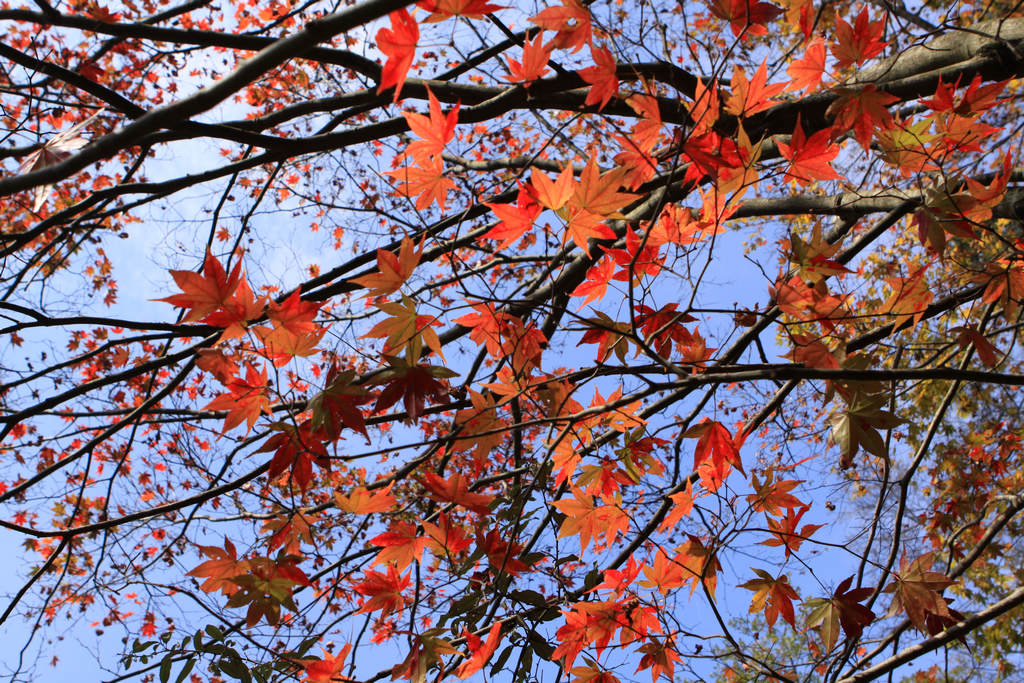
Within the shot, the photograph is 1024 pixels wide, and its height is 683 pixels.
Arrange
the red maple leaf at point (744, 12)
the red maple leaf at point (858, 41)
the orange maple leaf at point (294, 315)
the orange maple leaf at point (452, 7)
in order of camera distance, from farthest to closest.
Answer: the red maple leaf at point (858, 41) → the red maple leaf at point (744, 12) → the orange maple leaf at point (452, 7) → the orange maple leaf at point (294, 315)

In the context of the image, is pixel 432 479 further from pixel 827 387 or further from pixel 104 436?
pixel 104 436

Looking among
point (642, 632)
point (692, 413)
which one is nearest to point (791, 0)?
point (692, 413)

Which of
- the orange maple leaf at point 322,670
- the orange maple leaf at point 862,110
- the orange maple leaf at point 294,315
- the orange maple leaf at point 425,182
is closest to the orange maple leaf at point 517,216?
the orange maple leaf at point 425,182

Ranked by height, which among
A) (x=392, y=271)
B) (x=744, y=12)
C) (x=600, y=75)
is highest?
(x=744, y=12)

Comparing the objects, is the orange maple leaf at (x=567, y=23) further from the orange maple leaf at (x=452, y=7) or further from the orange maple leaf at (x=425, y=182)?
the orange maple leaf at (x=425, y=182)

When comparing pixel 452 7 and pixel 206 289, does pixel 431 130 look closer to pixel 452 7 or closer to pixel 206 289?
pixel 452 7

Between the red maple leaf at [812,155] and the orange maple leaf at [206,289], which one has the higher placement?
the red maple leaf at [812,155]

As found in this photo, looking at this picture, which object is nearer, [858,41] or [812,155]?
[812,155]

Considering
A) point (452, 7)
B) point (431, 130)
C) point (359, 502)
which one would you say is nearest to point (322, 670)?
point (359, 502)

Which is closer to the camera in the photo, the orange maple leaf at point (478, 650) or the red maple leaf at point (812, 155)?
the red maple leaf at point (812, 155)

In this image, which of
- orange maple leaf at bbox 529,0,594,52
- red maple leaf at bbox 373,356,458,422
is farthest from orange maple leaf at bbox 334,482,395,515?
orange maple leaf at bbox 529,0,594,52

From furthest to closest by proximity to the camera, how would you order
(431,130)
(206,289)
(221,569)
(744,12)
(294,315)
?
(744,12), (431,130), (221,569), (294,315), (206,289)

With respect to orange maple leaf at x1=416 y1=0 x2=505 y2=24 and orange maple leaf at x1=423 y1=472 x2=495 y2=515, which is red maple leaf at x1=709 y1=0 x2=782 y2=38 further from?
orange maple leaf at x1=423 y1=472 x2=495 y2=515

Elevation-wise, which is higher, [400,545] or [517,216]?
[517,216]
